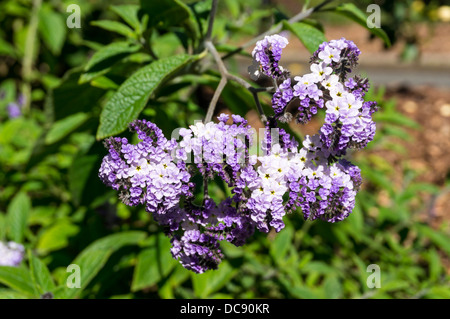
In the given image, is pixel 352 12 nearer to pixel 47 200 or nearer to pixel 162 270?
pixel 162 270

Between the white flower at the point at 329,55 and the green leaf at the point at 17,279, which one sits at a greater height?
the white flower at the point at 329,55

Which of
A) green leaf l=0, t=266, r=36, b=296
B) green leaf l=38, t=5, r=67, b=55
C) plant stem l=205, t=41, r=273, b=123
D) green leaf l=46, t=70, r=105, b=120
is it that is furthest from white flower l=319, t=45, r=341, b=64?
green leaf l=38, t=5, r=67, b=55

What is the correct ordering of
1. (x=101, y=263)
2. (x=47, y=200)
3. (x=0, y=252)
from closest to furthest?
1. (x=101, y=263)
2. (x=0, y=252)
3. (x=47, y=200)

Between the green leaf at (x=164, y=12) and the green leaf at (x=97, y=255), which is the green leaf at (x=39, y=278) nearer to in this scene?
the green leaf at (x=97, y=255)

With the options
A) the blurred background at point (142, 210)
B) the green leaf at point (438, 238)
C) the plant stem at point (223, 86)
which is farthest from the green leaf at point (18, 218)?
the green leaf at point (438, 238)

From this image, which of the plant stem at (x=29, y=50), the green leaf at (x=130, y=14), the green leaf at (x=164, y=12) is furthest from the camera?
the plant stem at (x=29, y=50)

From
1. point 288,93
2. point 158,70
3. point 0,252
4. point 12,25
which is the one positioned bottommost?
point 0,252
